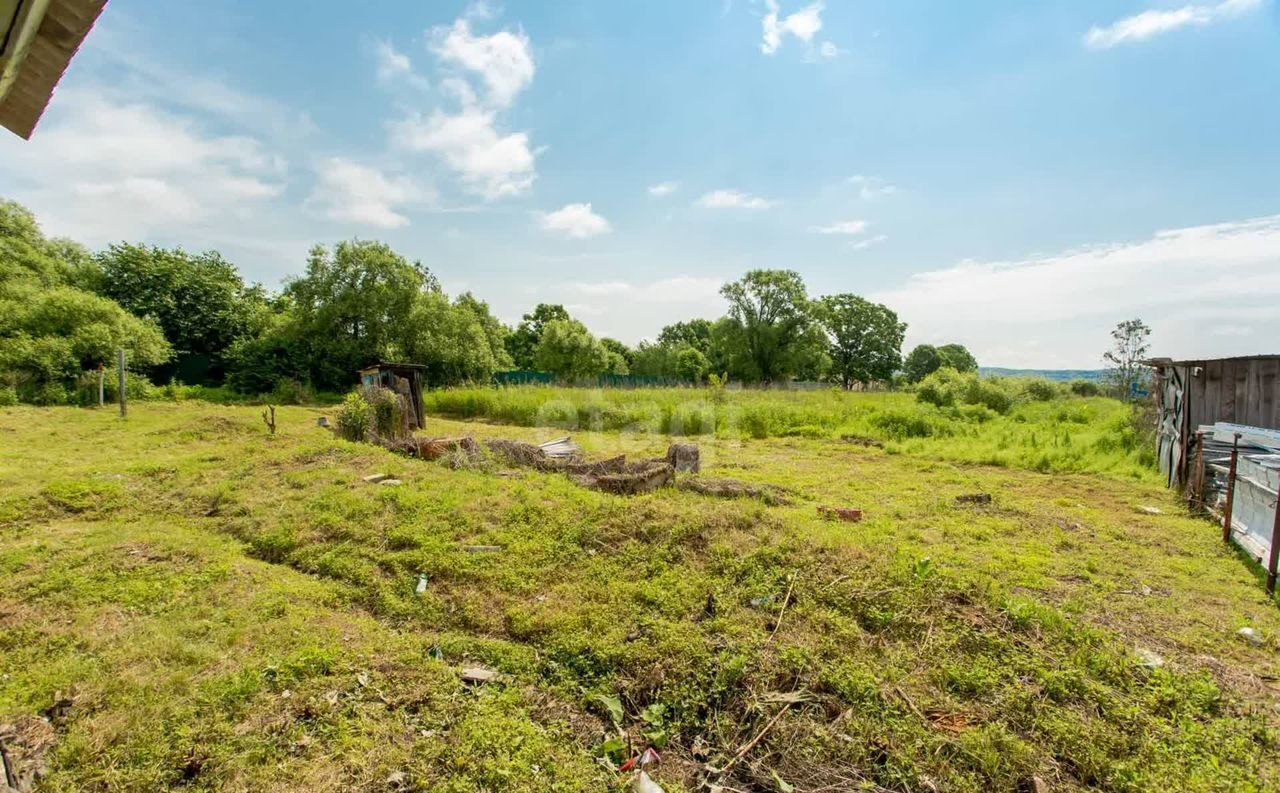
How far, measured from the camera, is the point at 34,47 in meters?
1.77

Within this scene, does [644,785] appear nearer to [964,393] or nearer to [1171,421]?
[1171,421]

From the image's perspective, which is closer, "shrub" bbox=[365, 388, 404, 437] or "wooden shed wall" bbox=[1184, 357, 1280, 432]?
"wooden shed wall" bbox=[1184, 357, 1280, 432]

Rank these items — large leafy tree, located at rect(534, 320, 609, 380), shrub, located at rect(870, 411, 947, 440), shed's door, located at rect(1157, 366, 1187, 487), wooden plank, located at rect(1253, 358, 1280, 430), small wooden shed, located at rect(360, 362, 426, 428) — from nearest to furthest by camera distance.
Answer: wooden plank, located at rect(1253, 358, 1280, 430) < shed's door, located at rect(1157, 366, 1187, 487) < small wooden shed, located at rect(360, 362, 426, 428) < shrub, located at rect(870, 411, 947, 440) < large leafy tree, located at rect(534, 320, 609, 380)

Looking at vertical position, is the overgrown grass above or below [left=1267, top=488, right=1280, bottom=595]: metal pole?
above

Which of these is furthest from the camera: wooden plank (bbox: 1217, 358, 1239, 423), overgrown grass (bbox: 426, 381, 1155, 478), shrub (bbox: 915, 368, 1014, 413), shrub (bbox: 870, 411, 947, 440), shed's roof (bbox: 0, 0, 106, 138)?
shrub (bbox: 915, 368, 1014, 413)

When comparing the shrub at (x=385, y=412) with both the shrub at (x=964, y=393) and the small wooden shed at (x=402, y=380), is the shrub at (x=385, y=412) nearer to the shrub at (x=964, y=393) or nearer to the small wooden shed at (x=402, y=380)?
the small wooden shed at (x=402, y=380)

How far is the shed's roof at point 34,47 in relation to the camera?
60.2 inches

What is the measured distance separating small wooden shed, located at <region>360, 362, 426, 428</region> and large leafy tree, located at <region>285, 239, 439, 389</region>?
10.9m

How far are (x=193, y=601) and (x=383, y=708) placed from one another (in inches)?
81.9

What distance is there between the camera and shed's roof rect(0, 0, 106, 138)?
1528 mm

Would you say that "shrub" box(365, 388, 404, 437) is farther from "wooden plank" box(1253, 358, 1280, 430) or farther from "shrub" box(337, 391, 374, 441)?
"wooden plank" box(1253, 358, 1280, 430)

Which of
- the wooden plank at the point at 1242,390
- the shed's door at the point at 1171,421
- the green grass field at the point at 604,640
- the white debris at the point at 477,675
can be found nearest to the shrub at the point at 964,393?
the shed's door at the point at 1171,421

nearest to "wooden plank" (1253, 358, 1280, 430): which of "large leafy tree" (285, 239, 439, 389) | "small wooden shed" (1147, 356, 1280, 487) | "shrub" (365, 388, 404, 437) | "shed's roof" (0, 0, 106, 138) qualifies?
"small wooden shed" (1147, 356, 1280, 487)

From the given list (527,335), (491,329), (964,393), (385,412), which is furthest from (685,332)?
(385,412)
